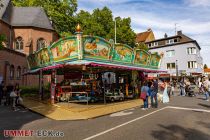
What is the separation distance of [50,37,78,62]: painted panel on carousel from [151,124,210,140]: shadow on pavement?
320 inches

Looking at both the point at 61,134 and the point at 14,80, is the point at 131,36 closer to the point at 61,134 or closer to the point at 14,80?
the point at 14,80

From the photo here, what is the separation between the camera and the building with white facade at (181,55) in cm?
5100

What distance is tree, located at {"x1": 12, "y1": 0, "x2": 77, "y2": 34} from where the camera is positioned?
4191 centimetres

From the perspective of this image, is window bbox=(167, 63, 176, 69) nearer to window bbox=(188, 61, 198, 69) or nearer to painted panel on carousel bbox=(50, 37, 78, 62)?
window bbox=(188, 61, 198, 69)

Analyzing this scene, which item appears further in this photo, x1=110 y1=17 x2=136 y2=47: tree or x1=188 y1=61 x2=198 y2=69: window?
x1=188 y1=61 x2=198 y2=69: window

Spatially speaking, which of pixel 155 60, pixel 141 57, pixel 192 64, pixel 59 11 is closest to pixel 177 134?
pixel 141 57

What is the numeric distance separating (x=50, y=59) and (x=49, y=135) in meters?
9.80

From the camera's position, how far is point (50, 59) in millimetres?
17125

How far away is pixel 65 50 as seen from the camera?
50.4 ft

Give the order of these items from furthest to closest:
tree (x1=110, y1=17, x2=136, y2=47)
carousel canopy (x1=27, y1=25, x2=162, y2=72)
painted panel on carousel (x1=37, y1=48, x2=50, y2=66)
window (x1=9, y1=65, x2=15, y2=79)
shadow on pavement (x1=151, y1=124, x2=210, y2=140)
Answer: tree (x1=110, y1=17, x2=136, y2=47), window (x1=9, y1=65, x2=15, y2=79), painted panel on carousel (x1=37, y1=48, x2=50, y2=66), carousel canopy (x1=27, y1=25, x2=162, y2=72), shadow on pavement (x1=151, y1=124, x2=210, y2=140)

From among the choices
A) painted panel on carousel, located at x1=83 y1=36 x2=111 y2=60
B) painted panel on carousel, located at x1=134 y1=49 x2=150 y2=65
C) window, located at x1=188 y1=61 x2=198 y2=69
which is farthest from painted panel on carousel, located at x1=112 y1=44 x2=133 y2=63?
window, located at x1=188 y1=61 x2=198 y2=69

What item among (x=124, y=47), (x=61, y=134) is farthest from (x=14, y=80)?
(x=61, y=134)

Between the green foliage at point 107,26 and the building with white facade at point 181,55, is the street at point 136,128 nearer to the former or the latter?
the green foliage at point 107,26

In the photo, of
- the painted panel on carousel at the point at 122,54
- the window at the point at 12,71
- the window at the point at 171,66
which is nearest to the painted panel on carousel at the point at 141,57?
the painted panel on carousel at the point at 122,54
